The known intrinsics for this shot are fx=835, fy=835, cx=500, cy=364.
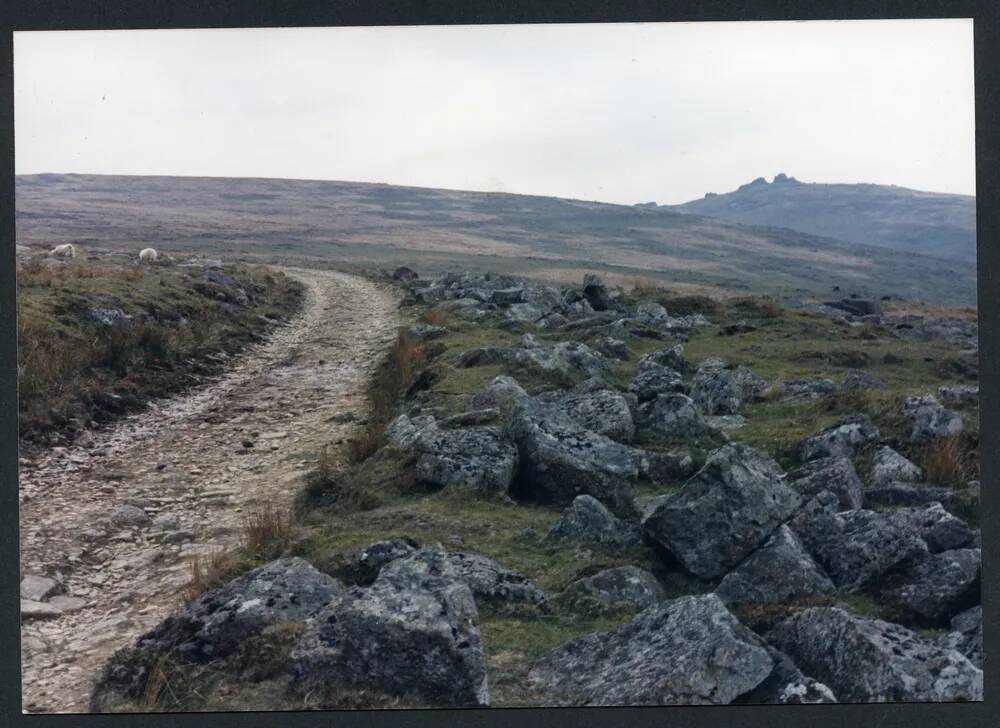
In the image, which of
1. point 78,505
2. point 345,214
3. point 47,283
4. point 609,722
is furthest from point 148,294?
point 345,214

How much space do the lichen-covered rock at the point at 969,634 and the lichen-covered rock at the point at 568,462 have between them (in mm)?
2863

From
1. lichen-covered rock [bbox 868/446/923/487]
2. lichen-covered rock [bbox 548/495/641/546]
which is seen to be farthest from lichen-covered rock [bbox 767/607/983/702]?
lichen-covered rock [bbox 868/446/923/487]

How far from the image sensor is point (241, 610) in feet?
19.5

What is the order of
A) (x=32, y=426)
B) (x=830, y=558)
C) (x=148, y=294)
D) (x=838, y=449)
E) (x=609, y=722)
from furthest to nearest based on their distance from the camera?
(x=148, y=294)
(x=32, y=426)
(x=838, y=449)
(x=830, y=558)
(x=609, y=722)

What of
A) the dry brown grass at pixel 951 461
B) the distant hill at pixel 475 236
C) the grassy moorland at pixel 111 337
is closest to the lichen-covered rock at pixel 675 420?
the dry brown grass at pixel 951 461

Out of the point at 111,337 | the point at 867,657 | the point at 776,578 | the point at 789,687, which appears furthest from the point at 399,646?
the point at 111,337

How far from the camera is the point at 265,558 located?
7.27 meters

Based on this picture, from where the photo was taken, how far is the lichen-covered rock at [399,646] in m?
5.46

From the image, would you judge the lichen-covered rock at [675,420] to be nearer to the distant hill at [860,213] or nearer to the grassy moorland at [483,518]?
the grassy moorland at [483,518]

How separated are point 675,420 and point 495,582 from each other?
163 inches

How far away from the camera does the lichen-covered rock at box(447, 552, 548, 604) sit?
21.6 ft

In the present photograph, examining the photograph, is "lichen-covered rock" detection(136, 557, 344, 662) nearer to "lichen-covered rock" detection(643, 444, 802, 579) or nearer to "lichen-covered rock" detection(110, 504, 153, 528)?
"lichen-covered rock" detection(110, 504, 153, 528)

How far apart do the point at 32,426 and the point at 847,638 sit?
8979 mm

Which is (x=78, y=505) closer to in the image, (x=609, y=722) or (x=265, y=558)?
(x=265, y=558)
